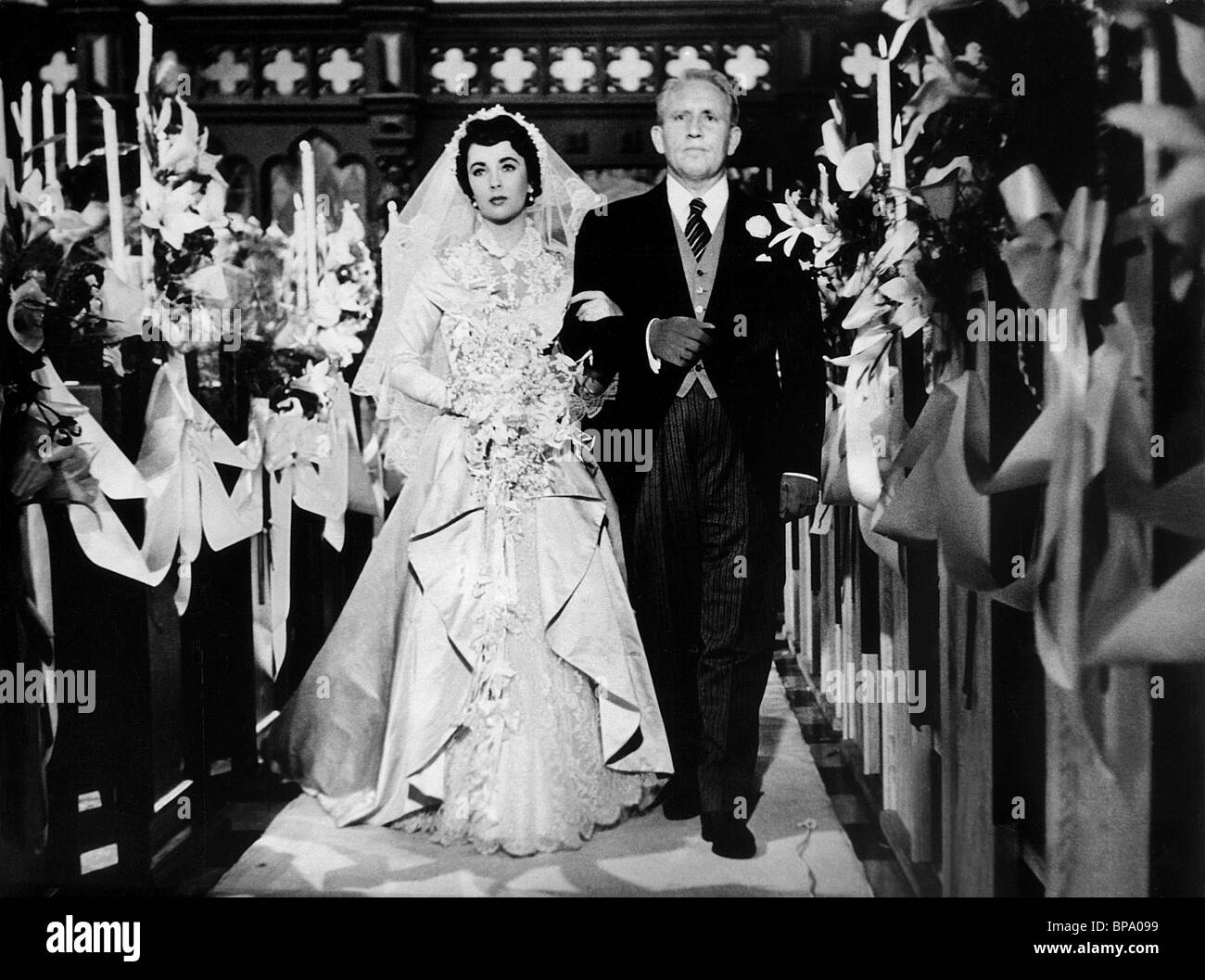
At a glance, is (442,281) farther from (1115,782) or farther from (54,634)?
(1115,782)

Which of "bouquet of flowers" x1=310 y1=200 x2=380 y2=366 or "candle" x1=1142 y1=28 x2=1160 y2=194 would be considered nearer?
"candle" x1=1142 y1=28 x2=1160 y2=194

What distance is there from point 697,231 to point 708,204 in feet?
0.18

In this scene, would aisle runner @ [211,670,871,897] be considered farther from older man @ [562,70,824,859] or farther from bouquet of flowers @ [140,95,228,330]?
bouquet of flowers @ [140,95,228,330]

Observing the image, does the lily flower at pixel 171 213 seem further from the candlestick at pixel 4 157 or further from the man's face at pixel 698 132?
the man's face at pixel 698 132

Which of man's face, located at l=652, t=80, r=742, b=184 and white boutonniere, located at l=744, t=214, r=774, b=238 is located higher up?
man's face, located at l=652, t=80, r=742, b=184

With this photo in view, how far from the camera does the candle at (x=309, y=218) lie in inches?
86.7

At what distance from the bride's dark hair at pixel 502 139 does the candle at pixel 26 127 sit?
2.74 ft

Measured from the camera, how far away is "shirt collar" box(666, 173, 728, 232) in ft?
6.95

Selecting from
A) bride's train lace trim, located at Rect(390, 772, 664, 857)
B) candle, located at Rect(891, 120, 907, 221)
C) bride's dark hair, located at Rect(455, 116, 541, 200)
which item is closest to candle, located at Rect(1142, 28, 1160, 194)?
candle, located at Rect(891, 120, 907, 221)

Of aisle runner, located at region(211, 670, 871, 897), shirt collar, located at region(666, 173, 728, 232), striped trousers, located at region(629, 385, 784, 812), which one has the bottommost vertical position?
aisle runner, located at region(211, 670, 871, 897)

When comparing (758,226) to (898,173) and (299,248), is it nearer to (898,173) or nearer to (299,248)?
(898,173)

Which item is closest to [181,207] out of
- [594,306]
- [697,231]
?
[594,306]

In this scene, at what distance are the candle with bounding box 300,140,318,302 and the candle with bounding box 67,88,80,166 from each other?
43 centimetres

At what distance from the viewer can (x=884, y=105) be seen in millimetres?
2098
